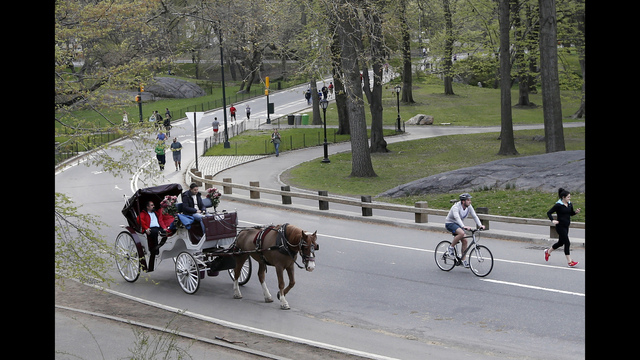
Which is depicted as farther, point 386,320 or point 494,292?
point 494,292

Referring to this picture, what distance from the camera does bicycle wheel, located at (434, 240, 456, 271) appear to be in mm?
14934

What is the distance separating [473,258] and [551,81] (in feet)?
66.0

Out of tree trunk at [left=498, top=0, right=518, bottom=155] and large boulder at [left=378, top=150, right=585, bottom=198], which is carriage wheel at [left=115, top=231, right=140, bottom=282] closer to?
large boulder at [left=378, top=150, right=585, bottom=198]

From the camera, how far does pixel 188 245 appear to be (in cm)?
1366

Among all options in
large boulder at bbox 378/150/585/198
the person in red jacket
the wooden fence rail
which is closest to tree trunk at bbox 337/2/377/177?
large boulder at bbox 378/150/585/198

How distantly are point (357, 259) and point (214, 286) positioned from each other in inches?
148

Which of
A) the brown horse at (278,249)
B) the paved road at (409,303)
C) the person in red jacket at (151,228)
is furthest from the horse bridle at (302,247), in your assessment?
the person in red jacket at (151,228)

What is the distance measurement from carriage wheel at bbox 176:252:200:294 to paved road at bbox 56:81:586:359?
8.0 inches

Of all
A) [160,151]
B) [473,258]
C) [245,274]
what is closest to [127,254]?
[245,274]

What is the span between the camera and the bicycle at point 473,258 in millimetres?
14453

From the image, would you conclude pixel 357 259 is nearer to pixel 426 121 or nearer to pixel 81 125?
pixel 81 125

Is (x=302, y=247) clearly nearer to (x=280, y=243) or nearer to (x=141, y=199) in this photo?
(x=280, y=243)

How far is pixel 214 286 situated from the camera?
1455 cm
